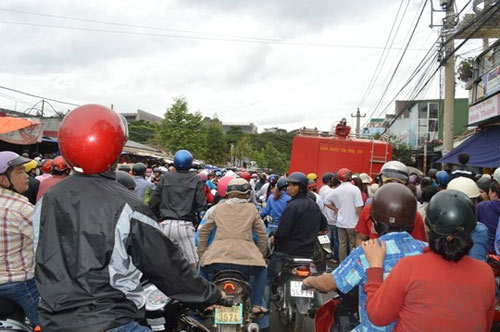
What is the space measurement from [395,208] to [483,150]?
36.6 ft

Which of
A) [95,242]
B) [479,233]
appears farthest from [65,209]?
[479,233]

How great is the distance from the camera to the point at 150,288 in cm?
279

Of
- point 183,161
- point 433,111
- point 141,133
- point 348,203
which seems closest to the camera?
point 183,161

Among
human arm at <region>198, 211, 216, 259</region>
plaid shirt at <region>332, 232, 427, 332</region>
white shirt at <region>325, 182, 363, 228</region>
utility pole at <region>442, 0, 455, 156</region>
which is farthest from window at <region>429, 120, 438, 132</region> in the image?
plaid shirt at <region>332, 232, 427, 332</region>

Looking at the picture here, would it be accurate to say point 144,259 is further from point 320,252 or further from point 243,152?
point 243,152

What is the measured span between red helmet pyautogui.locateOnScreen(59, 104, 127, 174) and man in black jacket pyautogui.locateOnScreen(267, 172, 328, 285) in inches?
136

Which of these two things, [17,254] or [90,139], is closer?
[90,139]

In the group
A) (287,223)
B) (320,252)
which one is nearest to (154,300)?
(287,223)

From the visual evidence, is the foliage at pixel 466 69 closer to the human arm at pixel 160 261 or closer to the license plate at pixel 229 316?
the license plate at pixel 229 316

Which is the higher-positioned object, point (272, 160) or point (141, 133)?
point (141, 133)

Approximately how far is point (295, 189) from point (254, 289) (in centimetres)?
154

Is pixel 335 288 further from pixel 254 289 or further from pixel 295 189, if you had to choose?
pixel 295 189

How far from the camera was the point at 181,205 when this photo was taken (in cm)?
559

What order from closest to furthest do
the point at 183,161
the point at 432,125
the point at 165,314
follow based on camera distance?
the point at 165,314 < the point at 183,161 < the point at 432,125
